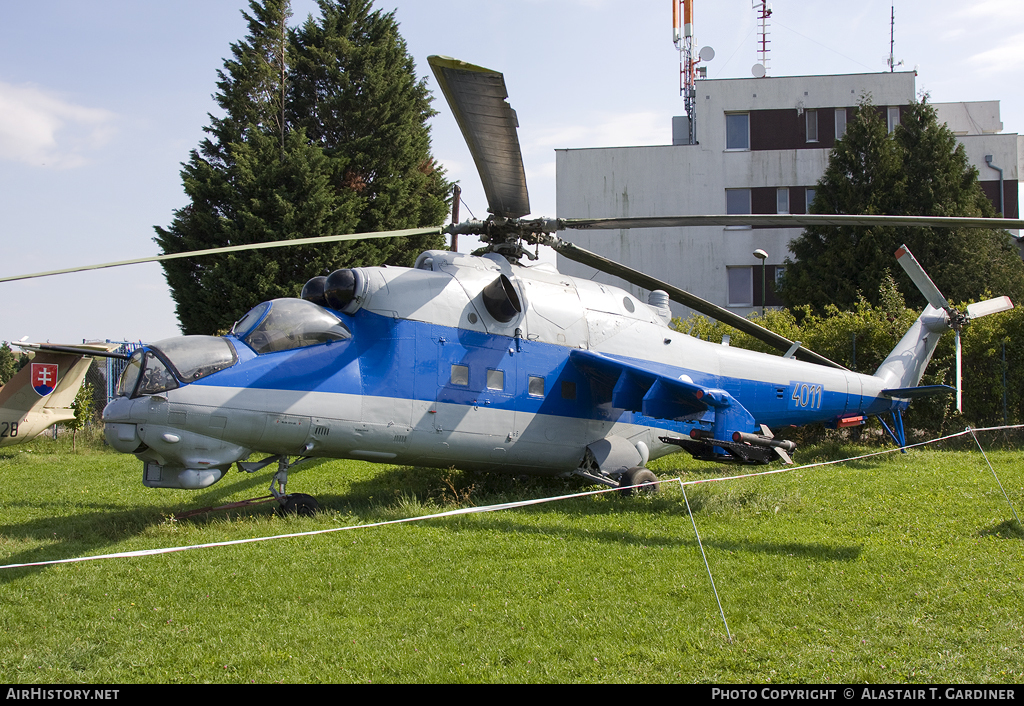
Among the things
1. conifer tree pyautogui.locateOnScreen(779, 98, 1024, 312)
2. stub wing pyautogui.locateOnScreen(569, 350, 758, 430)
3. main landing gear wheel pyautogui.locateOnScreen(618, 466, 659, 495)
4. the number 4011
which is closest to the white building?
conifer tree pyautogui.locateOnScreen(779, 98, 1024, 312)

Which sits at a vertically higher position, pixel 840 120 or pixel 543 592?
pixel 840 120

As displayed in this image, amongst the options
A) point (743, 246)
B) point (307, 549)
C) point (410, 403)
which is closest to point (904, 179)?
point (743, 246)

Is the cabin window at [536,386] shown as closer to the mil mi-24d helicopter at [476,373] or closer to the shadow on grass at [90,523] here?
the mil mi-24d helicopter at [476,373]

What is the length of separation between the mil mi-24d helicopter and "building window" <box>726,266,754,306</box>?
72.4 feet

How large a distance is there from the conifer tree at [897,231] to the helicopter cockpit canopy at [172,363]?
23055mm

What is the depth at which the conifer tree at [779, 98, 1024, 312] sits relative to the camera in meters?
25.8

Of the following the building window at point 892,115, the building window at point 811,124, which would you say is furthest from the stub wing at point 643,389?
the building window at point 892,115

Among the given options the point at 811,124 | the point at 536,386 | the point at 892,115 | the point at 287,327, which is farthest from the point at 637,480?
the point at 892,115

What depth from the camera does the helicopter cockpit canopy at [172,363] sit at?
8281 millimetres

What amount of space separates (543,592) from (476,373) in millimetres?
4125

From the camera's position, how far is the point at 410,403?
9.59 metres

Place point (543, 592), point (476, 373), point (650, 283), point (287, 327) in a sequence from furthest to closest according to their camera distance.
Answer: point (650, 283)
point (476, 373)
point (287, 327)
point (543, 592)

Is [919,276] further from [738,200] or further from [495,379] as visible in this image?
[738,200]

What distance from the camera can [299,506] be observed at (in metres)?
9.50
